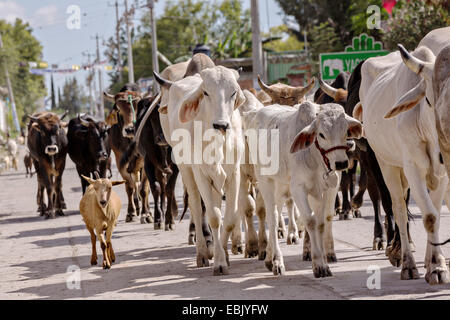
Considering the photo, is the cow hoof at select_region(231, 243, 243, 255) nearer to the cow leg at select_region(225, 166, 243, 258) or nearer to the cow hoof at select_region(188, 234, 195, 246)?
the cow leg at select_region(225, 166, 243, 258)

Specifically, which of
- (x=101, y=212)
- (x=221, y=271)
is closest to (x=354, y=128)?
(x=221, y=271)

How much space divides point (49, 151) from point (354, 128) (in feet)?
31.9

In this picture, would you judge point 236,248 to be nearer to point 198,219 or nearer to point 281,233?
point 198,219

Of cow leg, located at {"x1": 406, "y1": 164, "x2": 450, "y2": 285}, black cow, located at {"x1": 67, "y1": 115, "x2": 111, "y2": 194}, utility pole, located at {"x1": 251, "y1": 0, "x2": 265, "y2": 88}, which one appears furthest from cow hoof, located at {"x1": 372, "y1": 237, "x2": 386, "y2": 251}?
utility pole, located at {"x1": 251, "y1": 0, "x2": 265, "y2": 88}

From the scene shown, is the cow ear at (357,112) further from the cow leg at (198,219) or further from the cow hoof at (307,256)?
the cow leg at (198,219)

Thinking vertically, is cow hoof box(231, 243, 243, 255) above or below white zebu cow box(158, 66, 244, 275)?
below

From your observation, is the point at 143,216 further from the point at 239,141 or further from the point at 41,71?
the point at 41,71

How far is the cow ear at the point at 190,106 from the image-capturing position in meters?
8.67

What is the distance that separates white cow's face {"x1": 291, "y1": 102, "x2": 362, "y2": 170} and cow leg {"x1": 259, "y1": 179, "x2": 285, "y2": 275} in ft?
2.93

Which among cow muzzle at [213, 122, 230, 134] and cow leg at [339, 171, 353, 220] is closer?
cow muzzle at [213, 122, 230, 134]

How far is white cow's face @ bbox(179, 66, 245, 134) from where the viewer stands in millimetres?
8242

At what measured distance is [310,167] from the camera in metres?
7.82

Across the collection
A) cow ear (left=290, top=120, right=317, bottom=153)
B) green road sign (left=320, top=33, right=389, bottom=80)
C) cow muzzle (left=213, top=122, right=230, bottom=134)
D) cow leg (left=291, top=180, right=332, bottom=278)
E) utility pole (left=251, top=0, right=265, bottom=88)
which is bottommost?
cow leg (left=291, top=180, right=332, bottom=278)

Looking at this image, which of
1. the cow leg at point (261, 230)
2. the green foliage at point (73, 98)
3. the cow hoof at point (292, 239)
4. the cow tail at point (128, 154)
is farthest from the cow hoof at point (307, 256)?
the green foliage at point (73, 98)
